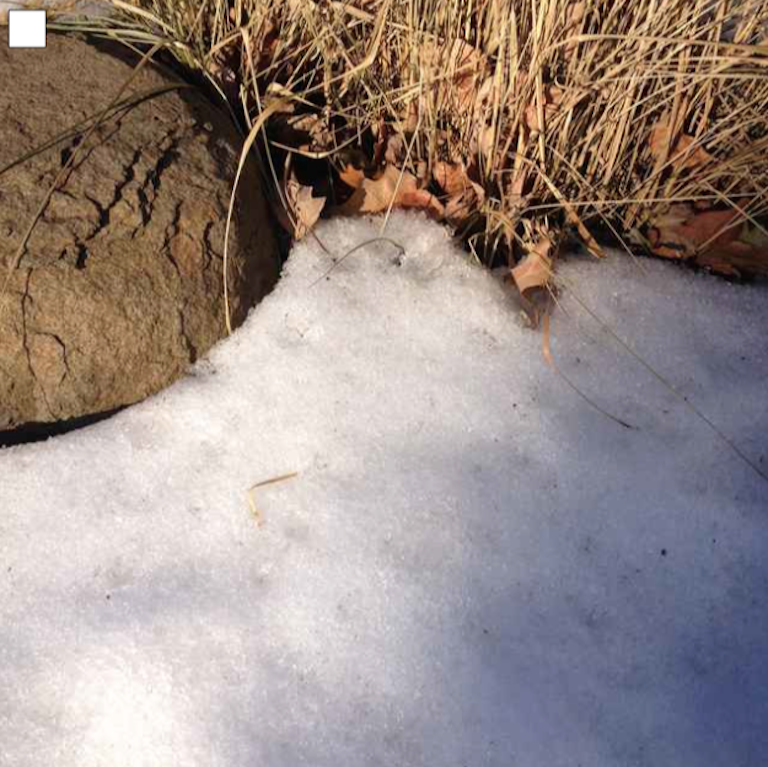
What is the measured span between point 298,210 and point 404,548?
704 mm

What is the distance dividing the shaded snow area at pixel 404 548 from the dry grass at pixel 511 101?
19 centimetres

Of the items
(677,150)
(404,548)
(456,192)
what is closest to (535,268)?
(456,192)

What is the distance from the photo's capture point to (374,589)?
1.37 metres

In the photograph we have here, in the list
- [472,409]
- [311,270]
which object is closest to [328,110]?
[311,270]

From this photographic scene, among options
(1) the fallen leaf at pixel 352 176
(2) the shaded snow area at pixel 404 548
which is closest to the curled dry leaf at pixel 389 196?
(1) the fallen leaf at pixel 352 176

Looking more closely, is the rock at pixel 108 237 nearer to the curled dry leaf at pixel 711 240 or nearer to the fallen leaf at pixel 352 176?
the fallen leaf at pixel 352 176

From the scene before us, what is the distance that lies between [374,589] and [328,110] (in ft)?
3.01

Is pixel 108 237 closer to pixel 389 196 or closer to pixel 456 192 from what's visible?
pixel 389 196

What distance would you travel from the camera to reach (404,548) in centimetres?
142

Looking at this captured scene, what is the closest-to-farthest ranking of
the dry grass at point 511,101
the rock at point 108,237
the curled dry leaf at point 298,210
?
1. the rock at point 108,237
2. the dry grass at point 511,101
3. the curled dry leaf at point 298,210

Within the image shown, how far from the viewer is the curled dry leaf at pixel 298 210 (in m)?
1.78

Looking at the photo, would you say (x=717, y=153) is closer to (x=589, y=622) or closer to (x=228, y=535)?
(x=589, y=622)

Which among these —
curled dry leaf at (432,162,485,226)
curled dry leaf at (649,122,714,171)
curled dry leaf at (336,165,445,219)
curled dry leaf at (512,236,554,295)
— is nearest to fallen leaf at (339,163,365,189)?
curled dry leaf at (336,165,445,219)

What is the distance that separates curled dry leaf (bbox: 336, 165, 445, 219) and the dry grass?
29mm
